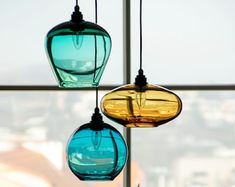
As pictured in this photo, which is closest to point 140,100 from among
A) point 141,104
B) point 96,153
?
point 141,104

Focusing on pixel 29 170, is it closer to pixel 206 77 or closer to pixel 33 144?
pixel 33 144

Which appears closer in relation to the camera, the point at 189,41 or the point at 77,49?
the point at 77,49

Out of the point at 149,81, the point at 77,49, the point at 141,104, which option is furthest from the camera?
the point at 149,81

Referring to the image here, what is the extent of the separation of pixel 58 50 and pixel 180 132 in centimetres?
249

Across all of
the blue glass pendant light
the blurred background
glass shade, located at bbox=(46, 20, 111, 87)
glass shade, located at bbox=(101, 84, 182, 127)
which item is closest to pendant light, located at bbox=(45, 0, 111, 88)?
glass shade, located at bbox=(46, 20, 111, 87)

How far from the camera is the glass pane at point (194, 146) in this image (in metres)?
4.33

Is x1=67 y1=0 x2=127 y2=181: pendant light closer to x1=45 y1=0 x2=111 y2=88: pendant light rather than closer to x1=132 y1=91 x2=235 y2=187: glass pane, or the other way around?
x1=45 y1=0 x2=111 y2=88: pendant light

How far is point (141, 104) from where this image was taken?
6.89 ft

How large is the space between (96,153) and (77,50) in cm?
43

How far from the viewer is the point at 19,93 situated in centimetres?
429

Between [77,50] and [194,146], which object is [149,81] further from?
[77,50]

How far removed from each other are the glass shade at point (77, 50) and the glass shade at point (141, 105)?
0.43 ft

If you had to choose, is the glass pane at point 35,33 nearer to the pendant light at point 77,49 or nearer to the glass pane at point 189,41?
the glass pane at point 189,41

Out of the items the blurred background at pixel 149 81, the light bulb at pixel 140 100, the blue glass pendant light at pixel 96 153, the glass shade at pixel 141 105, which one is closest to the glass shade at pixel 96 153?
the blue glass pendant light at pixel 96 153
